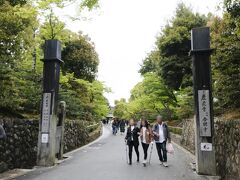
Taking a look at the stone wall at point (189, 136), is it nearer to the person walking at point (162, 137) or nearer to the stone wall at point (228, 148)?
the person walking at point (162, 137)

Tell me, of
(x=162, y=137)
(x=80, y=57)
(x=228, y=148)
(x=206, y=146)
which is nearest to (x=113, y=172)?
(x=162, y=137)

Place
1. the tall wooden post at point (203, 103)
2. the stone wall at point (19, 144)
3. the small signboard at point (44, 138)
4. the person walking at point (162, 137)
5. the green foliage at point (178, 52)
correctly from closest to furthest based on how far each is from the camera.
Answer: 1. the stone wall at point (19, 144)
2. the tall wooden post at point (203, 103)
3. the person walking at point (162, 137)
4. the small signboard at point (44, 138)
5. the green foliage at point (178, 52)

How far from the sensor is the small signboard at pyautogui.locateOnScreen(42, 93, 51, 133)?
36.9 ft

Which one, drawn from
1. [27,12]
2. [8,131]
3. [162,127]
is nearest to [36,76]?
[27,12]

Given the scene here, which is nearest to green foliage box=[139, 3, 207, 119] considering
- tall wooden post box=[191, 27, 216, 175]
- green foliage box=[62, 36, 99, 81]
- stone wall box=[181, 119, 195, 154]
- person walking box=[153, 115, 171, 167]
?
stone wall box=[181, 119, 195, 154]

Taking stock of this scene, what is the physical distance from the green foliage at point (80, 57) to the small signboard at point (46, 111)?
1683 centimetres

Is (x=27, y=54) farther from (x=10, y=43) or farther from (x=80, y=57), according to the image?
(x=80, y=57)

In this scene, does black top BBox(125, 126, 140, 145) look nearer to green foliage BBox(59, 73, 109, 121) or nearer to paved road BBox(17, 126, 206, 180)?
paved road BBox(17, 126, 206, 180)

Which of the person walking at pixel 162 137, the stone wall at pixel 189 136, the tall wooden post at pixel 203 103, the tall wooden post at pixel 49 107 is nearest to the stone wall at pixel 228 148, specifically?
the tall wooden post at pixel 203 103

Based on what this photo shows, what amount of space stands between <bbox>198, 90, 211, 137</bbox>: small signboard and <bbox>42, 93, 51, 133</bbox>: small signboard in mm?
5409

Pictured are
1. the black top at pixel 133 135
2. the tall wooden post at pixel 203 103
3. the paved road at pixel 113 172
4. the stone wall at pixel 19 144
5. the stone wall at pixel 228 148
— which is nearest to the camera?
the stone wall at pixel 228 148

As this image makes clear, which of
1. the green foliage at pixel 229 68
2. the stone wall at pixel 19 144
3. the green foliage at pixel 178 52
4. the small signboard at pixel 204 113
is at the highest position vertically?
the green foliage at pixel 178 52

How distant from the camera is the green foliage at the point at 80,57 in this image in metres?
28.7

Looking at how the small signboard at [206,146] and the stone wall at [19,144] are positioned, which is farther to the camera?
the small signboard at [206,146]
